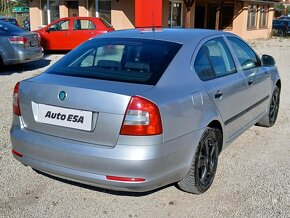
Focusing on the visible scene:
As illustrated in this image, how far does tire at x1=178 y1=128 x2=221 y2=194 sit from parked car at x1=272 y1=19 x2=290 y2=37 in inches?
1281

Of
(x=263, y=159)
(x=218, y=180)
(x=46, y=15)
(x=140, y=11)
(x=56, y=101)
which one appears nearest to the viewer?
(x=56, y=101)

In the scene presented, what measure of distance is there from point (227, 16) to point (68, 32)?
14490 mm

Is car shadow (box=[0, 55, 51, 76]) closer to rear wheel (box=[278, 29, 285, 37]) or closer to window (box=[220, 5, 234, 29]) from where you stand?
window (box=[220, 5, 234, 29])

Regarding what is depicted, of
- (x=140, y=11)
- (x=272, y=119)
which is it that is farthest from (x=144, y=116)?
(x=140, y=11)

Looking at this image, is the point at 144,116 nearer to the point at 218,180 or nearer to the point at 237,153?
the point at 218,180

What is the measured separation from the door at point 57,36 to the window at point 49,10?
226 inches

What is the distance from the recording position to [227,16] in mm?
26625

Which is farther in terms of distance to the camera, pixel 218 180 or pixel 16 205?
pixel 218 180

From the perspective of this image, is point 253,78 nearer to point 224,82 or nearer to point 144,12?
point 224,82

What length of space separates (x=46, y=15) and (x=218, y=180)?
19.5 meters

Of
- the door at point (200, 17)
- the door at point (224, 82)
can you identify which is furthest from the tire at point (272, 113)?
the door at point (200, 17)

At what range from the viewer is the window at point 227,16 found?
2623 centimetres

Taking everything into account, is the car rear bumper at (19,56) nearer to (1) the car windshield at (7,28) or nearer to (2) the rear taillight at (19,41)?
(2) the rear taillight at (19,41)

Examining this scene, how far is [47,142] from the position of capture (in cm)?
320
